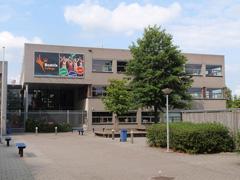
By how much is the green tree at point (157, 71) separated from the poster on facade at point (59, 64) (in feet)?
51.7

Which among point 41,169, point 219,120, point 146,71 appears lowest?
point 41,169

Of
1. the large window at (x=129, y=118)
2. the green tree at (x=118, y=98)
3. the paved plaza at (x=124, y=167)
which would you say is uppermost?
the green tree at (x=118, y=98)

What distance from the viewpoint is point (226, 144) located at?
2097 centimetres

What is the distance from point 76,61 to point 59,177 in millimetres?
44749

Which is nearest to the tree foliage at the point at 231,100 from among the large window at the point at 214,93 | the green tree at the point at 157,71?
the large window at the point at 214,93

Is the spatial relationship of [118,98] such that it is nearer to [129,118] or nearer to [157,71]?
[157,71]

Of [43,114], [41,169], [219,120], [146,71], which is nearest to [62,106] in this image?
[43,114]

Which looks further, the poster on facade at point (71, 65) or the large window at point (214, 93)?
the large window at point (214, 93)

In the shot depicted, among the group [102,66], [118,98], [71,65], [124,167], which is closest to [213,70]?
[102,66]

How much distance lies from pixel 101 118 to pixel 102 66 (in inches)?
284

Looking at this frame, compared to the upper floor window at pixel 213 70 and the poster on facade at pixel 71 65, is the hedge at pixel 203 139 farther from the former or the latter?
the upper floor window at pixel 213 70

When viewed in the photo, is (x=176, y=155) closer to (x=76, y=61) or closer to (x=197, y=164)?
(x=197, y=164)

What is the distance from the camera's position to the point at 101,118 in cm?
5856

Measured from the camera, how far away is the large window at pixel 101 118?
2297 inches
